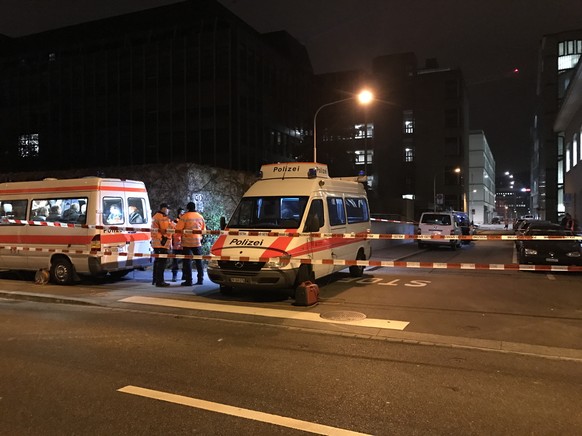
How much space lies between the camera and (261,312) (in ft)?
28.7

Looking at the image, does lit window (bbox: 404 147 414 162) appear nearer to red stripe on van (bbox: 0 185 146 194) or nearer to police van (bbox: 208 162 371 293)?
A: police van (bbox: 208 162 371 293)

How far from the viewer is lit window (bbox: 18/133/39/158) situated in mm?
39062

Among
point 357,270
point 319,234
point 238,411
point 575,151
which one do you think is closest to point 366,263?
point 319,234

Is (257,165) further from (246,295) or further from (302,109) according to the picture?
(246,295)

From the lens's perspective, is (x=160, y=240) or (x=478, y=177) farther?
(x=478, y=177)

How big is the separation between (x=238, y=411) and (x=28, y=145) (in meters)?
41.4

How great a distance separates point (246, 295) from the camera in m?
10.5

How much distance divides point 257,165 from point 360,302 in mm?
28927

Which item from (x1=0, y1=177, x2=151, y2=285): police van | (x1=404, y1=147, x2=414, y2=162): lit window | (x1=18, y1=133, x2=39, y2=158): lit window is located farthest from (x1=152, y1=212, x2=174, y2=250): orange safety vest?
(x1=404, y1=147, x2=414, y2=162): lit window

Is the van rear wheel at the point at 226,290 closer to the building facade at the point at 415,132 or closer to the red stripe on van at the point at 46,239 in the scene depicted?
the red stripe on van at the point at 46,239

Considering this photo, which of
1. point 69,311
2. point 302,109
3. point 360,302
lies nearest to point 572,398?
point 360,302

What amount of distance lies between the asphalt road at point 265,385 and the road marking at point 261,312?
710 mm

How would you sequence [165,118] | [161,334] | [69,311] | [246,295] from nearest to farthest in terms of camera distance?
[161,334]
[69,311]
[246,295]
[165,118]

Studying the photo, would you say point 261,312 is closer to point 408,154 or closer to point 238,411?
point 238,411
